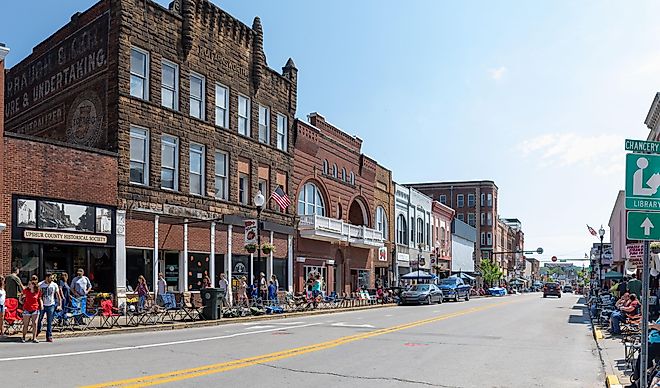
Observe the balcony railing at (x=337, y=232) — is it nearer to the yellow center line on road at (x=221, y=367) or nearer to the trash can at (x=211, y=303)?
the trash can at (x=211, y=303)

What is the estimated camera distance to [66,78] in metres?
30.4

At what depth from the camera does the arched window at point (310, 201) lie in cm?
4212

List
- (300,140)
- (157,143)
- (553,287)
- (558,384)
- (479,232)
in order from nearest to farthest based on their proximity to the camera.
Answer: (558,384)
(157,143)
(300,140)
(553,287)
(479,232)

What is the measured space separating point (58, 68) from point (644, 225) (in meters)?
27.9

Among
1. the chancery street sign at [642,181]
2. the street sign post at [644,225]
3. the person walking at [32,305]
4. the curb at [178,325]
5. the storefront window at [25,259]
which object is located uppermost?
the chancery street sign at [642,181]

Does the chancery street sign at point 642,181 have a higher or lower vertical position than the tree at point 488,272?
higher

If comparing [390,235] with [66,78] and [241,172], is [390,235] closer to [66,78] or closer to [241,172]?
[241,172]

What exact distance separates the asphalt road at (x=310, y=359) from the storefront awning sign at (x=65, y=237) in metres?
6.10

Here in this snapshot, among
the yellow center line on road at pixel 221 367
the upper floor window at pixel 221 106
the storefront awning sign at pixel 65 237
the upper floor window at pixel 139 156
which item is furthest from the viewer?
the upper floor window at pixel 221 106

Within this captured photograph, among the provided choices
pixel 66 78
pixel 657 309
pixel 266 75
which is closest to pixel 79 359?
pixel 657 309

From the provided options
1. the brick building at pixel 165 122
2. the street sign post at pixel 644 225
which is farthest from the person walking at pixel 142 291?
the street sign post at pixel 644 225

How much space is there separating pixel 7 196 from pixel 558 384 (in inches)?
718

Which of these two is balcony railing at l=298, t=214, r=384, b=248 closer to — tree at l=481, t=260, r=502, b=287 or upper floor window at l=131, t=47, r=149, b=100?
upper floor window at l=131, t=47, r=149, b=100

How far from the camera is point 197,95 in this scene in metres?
32.5
